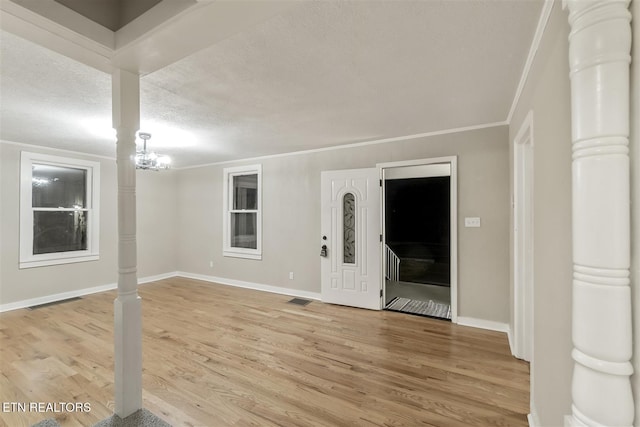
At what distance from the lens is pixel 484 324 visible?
11.2ft

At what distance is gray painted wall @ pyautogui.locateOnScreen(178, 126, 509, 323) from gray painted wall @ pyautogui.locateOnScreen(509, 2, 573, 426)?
68.9 inches

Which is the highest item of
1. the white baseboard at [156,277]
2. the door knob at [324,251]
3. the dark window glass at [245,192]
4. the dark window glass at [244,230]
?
the dark window glass at [245,192]

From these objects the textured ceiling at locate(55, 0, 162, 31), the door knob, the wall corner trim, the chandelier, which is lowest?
the door knob

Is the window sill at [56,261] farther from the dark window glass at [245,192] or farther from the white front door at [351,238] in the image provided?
the white front door at [351,238]

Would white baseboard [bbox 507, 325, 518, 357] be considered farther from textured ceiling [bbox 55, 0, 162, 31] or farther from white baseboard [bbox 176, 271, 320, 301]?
textured ceiling [bbox 55, 0, 162, 31]

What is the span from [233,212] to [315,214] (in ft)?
6.41

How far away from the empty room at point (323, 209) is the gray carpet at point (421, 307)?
5 cm

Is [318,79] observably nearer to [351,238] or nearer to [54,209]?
[351,238]

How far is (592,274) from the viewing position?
0.69m

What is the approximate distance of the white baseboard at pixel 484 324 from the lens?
10.9 feet

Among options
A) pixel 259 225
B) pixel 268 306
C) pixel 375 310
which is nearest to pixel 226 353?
pixel 268 306

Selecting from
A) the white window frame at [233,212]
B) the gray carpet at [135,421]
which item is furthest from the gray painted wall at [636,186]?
the white window frame at [233,212]

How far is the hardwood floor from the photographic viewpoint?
6.52 feet

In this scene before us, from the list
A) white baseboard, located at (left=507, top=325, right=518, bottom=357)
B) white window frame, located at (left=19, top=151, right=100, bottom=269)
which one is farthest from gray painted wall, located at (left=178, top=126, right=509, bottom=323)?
white window frame, located at (left=19, top=151, right=100, bottom=269)
